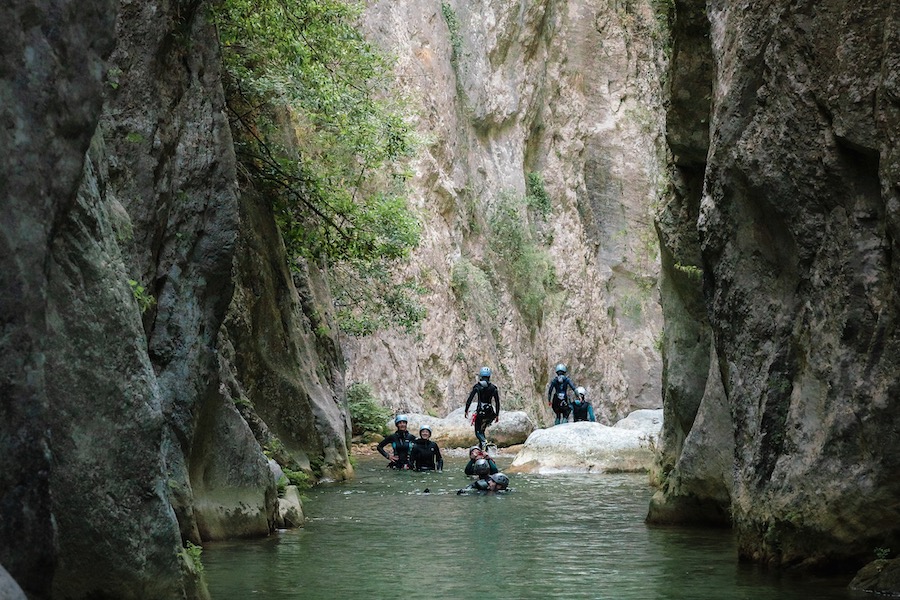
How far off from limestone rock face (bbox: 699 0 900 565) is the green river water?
27.0 inches

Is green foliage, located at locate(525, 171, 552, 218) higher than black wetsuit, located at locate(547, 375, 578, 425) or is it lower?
higher

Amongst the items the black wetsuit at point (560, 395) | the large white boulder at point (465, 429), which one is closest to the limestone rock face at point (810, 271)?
the black wetsuit at point (560, 395)

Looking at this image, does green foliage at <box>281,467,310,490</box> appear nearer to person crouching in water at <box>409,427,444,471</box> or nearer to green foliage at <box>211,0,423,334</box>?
green foliage at <box>211,0,423,334</box>

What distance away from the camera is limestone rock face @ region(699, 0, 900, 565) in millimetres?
8922

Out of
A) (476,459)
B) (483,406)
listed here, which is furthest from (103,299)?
(483,406)

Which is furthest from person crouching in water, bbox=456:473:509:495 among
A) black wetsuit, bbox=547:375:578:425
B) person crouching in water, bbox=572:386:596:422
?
person crouching in water, bbox=572:386:596:422

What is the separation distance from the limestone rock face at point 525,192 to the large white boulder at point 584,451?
8.57 meters

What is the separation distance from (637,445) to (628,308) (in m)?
27.1

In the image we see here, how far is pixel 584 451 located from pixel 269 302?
25.4ft

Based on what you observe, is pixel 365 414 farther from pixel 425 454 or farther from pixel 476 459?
pixel 476 459

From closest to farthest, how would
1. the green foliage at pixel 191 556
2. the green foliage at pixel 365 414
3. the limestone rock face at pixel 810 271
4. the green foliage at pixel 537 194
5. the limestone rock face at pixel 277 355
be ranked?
the green foliage at pixel 191 556 → the limestone rock face at pixel 810 271 → the limestone rock face at pixel 277 355 → the green foliage at pixel 365 414 → the green foliage at pixel 537 194

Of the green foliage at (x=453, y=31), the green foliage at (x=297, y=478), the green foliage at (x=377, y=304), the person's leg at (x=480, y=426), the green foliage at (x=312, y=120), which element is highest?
the green foliage at (x=453, y=31)

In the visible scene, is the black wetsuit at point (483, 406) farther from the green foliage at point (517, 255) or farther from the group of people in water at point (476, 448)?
the green foliage at point (517, 255)

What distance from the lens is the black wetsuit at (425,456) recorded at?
22.9m
